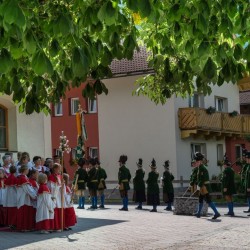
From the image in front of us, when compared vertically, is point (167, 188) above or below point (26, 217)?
above

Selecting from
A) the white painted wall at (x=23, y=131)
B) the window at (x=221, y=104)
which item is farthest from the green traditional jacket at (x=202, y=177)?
the window at (x=221, y=104)

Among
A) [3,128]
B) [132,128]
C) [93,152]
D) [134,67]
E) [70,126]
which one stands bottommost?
[93,152]

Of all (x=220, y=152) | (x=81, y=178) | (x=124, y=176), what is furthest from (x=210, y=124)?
(x=124, y=176)

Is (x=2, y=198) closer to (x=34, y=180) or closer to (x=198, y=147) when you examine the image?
(x=34, y=180)

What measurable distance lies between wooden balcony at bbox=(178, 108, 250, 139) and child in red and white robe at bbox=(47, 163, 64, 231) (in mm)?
18571

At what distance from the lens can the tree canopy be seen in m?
4.45

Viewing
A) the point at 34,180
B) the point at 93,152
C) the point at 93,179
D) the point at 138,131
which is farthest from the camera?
the point at 93,152

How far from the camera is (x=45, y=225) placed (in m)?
14.0

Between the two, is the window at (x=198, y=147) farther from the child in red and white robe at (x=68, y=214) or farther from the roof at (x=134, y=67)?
the child in red and white robe at (x=68, y=214)

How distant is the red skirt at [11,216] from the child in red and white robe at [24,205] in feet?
0.86

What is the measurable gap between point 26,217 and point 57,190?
3.36 ft

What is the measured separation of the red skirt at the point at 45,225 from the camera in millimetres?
14023

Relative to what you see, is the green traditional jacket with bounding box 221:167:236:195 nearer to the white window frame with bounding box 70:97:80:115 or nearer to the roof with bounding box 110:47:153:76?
the roof with bounding box 110:47:153:76

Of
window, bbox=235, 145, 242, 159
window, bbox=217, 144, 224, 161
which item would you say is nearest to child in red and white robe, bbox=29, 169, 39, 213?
window, bbox=217, 144, 224, 161
